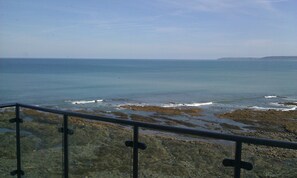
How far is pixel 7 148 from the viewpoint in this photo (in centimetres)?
473

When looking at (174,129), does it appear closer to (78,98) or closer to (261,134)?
(261,134)

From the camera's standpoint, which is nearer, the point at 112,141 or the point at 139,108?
the point at 112,141

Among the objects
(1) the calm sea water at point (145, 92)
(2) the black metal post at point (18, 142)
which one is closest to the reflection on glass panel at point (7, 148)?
(2) the black metal post at point (18, 142)

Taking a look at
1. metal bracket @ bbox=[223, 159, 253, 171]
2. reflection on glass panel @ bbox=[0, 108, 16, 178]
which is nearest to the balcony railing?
metal bracket @ bbox=[223, 159, 253, 171]

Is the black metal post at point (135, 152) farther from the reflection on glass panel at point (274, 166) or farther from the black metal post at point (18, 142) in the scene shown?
the black metal post at point (18, 142)

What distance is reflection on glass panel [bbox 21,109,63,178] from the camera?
14.2ft

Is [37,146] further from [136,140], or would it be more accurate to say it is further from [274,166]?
[274,166]

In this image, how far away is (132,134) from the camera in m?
3.35

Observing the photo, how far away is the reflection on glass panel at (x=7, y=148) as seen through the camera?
457 cm

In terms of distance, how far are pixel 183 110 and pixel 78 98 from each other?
14.8m

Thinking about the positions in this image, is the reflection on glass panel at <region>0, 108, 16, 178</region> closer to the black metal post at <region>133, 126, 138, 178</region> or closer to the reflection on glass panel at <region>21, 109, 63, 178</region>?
the reflection on glass panel at <region>21, 109, 63, 178</region>

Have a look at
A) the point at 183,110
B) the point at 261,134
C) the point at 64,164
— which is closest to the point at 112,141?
the point at 64,164

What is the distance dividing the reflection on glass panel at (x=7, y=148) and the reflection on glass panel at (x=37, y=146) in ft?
0.57

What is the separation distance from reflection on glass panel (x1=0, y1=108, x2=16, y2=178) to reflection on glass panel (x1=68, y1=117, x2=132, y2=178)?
0.97 metres
